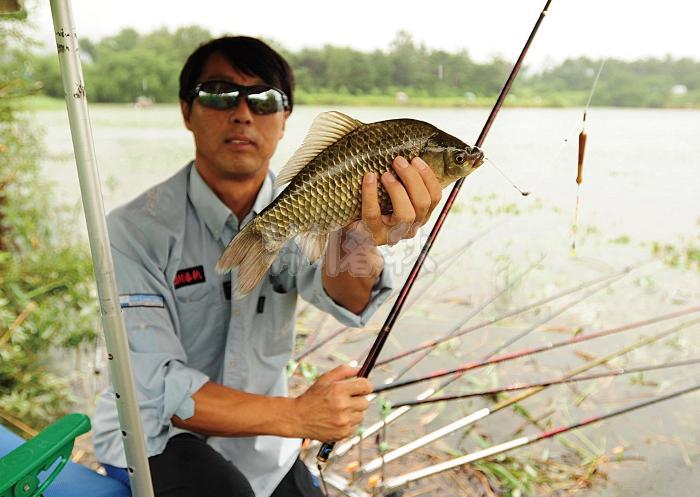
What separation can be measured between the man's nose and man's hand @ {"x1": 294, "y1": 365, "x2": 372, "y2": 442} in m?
0.62

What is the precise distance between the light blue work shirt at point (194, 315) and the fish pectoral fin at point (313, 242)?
30cm

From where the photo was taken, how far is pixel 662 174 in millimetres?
2361

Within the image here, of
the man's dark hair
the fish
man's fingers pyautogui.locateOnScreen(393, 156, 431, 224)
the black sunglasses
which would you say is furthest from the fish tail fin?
the man's dark hair

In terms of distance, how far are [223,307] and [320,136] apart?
2.59ft

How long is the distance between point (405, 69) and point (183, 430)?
3.58 ft

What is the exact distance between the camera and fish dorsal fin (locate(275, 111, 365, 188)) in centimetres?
92

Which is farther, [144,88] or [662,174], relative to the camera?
[662,174]

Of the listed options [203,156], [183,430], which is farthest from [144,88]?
[183,430]

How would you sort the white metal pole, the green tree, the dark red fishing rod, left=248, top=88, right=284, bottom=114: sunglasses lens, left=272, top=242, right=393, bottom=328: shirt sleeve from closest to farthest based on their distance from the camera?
the white metal pole
the dark red fishing rod
left=248, top=88, right=284, bottom=114: sunglasses lens
left=272, top=242, right=393, bottom=328: shirt sleeve
the green tree

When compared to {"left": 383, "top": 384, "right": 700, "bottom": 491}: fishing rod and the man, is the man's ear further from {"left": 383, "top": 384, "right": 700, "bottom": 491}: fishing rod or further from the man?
{"left": 383, "top": 384, "right": 700, "bottom": 491}: fishing rod

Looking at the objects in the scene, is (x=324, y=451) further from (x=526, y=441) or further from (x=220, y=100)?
(x=220, y=100)

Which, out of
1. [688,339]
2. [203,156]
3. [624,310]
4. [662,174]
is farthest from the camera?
[624,310]

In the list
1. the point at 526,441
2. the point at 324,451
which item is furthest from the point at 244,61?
the point at 526,441

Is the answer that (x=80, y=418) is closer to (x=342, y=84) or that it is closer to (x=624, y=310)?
(x=342, y=84)
